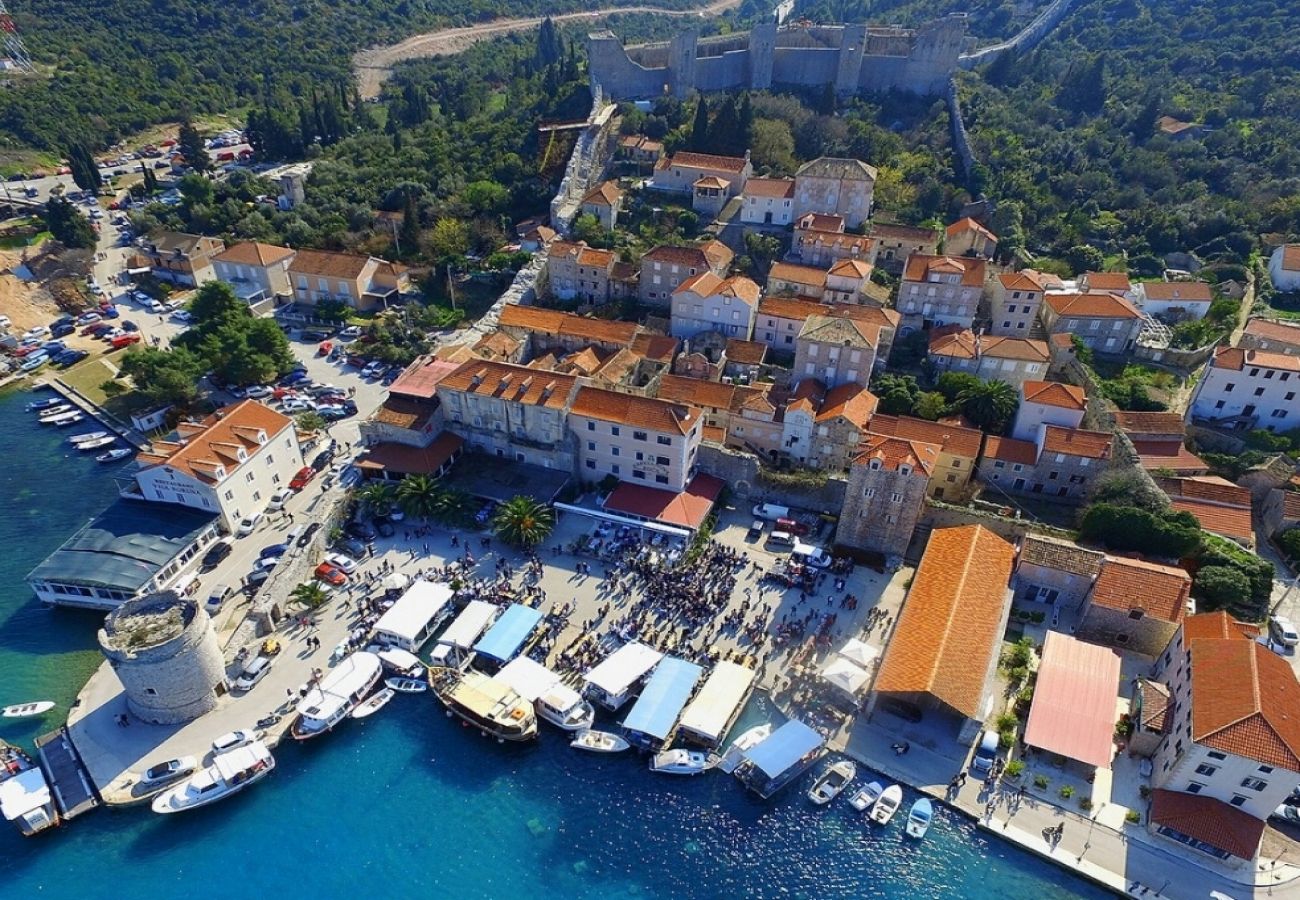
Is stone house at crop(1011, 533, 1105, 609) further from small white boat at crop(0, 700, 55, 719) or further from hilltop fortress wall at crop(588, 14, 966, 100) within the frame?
hilltop fortress wall at crop(588, 14, 966, 100)

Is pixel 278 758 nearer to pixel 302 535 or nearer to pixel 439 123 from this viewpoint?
pixel 302 535

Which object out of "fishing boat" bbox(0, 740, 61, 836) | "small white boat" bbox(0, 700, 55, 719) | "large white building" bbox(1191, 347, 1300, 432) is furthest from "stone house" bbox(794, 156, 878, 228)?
"fishing boat" bbox(0, 740, 61, 836)

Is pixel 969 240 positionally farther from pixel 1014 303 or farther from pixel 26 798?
pixel 26 798

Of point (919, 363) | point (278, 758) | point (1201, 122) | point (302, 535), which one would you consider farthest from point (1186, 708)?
point (1201, 122)

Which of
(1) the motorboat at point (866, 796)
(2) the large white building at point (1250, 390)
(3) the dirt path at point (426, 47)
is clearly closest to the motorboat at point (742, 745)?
(1) the motorboat at point (866, 796)

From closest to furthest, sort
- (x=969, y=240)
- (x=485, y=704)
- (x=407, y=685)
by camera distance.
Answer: (x=485, y=704)
(x=407, y=685)
(x=969, y=240)

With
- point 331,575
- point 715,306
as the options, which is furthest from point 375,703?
point 715,306
